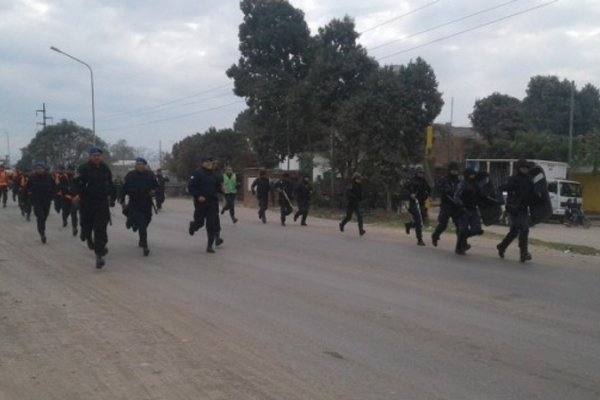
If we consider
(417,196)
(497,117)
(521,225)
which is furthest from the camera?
(497,117)

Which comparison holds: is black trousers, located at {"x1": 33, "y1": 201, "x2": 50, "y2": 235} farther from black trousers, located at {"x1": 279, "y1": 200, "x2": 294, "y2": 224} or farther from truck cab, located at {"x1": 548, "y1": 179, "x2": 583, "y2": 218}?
truck cab, located at {"x1": 548, "y1": 179, "x2": 583, "y2": 218}

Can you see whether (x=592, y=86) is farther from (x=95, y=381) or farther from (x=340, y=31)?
(x=95, y=381)

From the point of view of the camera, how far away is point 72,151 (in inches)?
2906

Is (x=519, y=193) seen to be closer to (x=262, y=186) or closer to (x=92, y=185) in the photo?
(x=92, y=185)

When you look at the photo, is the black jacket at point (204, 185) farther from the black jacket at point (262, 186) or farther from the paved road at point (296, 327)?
the black jacket at point (262, 186)

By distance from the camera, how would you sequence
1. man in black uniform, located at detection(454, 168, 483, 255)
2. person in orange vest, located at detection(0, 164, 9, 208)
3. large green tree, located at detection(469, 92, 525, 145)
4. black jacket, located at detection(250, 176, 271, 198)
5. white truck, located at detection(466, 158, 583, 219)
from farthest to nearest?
large green tree, located at detection(469, 92, 525, 145) < white truck, located at detection(466, 158, 583, 219) < person in orange vest, located at detection(0, 164, 9, 208) < black jacket, located at detection(250, 176, 271, 198) < man in black uniform, located at detection(454, 168, 483, 255)

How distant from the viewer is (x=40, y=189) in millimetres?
13836

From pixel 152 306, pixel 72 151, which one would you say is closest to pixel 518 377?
pixel 152 306

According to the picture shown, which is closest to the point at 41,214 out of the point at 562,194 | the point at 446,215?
the point at 446,215

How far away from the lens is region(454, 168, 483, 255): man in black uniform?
1204 cm

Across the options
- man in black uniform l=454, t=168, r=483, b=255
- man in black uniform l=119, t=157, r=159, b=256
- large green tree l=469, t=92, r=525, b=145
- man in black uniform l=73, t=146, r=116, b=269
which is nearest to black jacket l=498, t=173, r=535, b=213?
man in black uniform l=454, t=168, r=483, b=255

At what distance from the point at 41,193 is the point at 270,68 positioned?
23.4 metres

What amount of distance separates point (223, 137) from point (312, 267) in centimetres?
3700

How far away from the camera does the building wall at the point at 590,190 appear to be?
1507 inches
